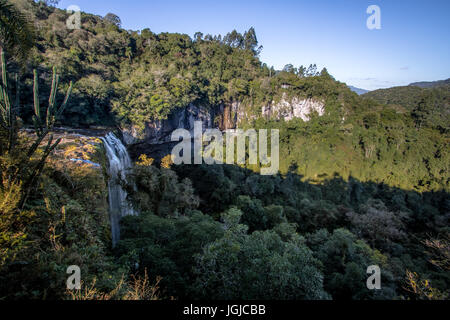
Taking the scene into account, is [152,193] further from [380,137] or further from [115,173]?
[380,137]

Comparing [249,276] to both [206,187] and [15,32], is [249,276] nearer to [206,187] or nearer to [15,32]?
[15,32]

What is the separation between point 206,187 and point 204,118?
13669mm

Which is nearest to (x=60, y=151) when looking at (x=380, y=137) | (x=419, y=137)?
(x=380, y=137)

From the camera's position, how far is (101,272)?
4.69 meters

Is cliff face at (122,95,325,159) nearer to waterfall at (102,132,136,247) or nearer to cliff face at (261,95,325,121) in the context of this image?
cliff face at (261,95,325,121)

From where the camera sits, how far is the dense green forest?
4.72 metres

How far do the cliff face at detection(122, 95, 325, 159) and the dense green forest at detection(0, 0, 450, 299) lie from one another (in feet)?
4.51

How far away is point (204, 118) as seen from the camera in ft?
111

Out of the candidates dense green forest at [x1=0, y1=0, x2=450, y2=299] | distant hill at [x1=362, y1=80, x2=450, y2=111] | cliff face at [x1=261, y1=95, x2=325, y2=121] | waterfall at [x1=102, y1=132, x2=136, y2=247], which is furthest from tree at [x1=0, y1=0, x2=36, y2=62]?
distant hill at [x1=362, y1=80, x2=450, y2=111]

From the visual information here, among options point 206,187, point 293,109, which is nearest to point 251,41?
point 293,109

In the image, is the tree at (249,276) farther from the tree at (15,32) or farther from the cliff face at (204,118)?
the cliff face at (204,118)

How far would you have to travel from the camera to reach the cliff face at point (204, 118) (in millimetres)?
24969
